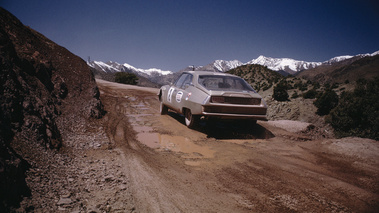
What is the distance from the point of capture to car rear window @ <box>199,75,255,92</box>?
→ 5.31 m

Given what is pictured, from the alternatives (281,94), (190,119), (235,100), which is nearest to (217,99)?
(235,100)

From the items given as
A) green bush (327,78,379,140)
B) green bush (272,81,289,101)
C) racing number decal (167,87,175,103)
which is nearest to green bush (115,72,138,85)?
green bush (272,81,289,101)

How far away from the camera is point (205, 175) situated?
280 centimetres

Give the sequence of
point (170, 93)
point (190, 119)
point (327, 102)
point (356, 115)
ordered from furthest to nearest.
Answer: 1. point (327, 102)
2. point (356, 115)
3. point (170, 93)
4. point (190, 119)

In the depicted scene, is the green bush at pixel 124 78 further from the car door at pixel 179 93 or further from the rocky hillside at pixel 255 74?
the car door at pixel 179 93

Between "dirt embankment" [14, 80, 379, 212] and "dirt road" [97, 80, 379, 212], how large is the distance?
0.01 meters

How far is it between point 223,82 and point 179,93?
132cm

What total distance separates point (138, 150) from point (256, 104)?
295 centimetres

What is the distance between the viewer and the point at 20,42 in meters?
5.57

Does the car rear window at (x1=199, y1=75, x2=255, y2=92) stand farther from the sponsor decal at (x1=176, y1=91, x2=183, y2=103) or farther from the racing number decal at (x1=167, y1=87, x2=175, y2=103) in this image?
the racing number decal at (x1=167, y1=87, x2=175, y2=103)

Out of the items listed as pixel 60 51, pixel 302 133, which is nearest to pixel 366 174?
pixel 302 133

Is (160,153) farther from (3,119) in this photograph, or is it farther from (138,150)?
(3,119)

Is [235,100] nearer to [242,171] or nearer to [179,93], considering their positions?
[179,93]

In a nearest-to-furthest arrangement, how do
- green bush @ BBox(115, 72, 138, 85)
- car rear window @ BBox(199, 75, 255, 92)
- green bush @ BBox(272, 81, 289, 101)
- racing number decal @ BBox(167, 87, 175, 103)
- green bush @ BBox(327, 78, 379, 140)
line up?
car rear window @ BBox(199, 75, 255, 92) → racing number decal @ BBox(167, 87, 175, 103) → green bush @ BBox(327, 78, 379, 140) → green bush @ BBox(272, 81, 289, 101) → green bush @ BBox(115, 72, 138, 85)
